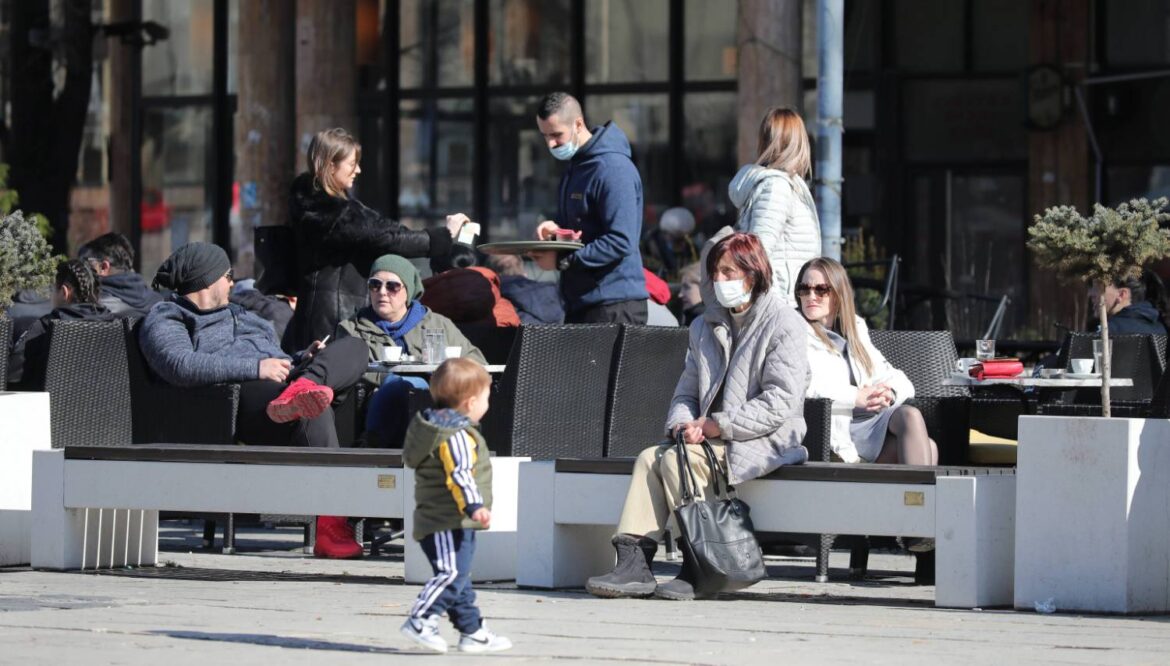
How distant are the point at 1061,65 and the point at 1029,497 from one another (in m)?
14.7

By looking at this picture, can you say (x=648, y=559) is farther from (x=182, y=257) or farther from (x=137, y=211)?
(x=137, y=211)

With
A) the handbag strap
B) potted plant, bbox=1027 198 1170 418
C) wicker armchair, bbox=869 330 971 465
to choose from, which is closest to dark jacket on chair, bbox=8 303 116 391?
the handbag strap

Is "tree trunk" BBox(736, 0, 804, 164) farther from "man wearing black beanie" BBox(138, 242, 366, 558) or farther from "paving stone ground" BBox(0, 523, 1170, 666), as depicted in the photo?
"paving stone ground" BBox(0, 523, 1170, 666)

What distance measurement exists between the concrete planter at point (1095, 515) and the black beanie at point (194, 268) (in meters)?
3.73

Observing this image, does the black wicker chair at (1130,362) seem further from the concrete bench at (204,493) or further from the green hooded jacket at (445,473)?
the green hooded jacket at (445,473)

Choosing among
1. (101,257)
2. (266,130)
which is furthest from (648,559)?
(266,130)

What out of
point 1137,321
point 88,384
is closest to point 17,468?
point 88,384

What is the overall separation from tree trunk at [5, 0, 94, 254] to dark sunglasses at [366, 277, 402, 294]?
1360 cm

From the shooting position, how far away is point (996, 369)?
361 inches

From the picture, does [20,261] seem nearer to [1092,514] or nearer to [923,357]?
[923,357]

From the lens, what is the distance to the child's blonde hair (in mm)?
6508

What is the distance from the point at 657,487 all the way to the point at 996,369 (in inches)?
76.1

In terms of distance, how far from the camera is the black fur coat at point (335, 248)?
981 cm

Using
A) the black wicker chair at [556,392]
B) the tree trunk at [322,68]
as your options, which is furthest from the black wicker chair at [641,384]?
the tree trunk at [322,68]
